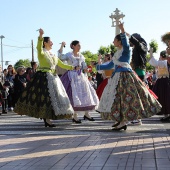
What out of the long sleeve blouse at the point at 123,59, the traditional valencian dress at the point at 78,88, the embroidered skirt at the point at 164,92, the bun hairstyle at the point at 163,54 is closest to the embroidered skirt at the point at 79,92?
the traditional valencian dress at the point at 78,88

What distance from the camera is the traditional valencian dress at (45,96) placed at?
7.98 metres

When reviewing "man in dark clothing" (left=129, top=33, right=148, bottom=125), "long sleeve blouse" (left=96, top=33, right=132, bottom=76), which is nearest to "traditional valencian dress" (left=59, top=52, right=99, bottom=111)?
"man in dark clothing" (left=129, top=33, right=148, bottom=125)

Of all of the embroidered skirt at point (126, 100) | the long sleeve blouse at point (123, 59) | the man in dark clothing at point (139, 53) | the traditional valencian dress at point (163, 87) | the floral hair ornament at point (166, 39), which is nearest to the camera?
the floral hair ornament at point (166, 39)

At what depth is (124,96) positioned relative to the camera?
7324 millimetres

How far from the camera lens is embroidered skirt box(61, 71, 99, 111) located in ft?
29.1

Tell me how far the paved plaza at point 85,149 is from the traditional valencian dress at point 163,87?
2.20 metres

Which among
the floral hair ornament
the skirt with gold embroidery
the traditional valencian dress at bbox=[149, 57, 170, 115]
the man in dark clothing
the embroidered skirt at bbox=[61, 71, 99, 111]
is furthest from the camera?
the traditional valencian dress at bbox=[149, 57, 170, 115]

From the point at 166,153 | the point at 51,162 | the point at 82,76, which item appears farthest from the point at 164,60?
the point at 51,162

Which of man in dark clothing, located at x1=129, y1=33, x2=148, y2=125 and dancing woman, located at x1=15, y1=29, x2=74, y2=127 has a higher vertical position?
man in dark clothing, located at x1=129, y1=33, x2=148, y2=125

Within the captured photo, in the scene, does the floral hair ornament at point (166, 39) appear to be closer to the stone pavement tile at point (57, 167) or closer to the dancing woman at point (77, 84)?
the dancing woman at point (77, 84)

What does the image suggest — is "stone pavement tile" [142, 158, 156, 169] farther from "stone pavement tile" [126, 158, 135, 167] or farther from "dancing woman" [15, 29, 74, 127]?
"dancing woman" [15, 29, 74, 127]

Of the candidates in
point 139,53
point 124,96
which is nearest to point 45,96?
point 124,96

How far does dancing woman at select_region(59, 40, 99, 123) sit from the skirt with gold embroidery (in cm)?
61

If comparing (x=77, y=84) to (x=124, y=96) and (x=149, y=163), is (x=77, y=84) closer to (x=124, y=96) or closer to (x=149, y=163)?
(x=124, y=96)
